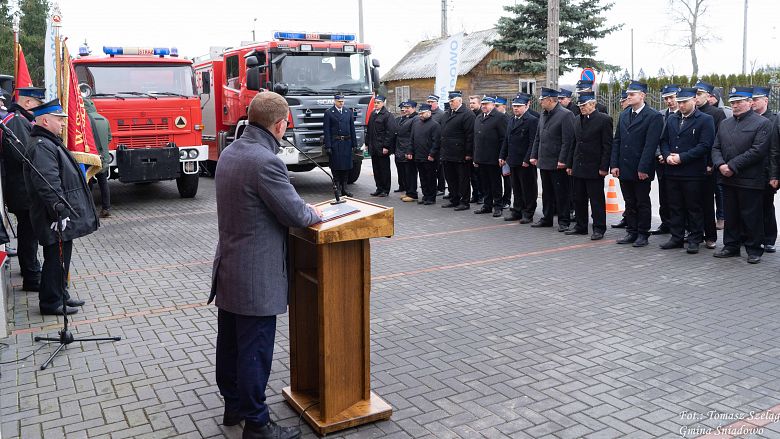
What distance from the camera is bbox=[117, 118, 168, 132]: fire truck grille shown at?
12766 millimetres

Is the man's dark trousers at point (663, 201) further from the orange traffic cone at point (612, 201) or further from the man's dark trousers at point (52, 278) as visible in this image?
the man's dark trousers at point (52, 278)

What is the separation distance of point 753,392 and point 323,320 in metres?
2.84

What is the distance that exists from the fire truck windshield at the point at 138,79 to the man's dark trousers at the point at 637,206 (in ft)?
28.4

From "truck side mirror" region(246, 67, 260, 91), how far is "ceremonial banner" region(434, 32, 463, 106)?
479 centimetres

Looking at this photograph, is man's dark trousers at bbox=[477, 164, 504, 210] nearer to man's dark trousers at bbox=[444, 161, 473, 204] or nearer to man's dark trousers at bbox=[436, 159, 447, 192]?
man's dark trousers at bbox=[444, 161, 473, 204]

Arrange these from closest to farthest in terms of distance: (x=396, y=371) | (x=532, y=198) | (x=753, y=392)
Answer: (x=753, y=392) → (x=396, y=371) → (x=532, y=198)

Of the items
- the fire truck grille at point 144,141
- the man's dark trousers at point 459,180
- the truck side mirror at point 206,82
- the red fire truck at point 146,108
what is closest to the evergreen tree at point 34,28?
the truck side mirror at point 206,82

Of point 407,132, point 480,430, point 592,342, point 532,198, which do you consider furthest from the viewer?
point 407,132

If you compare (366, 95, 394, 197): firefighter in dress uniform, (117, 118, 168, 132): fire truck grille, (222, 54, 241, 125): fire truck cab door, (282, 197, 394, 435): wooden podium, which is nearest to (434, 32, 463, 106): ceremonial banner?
(366, 95, 394, 197): firefighter in dress uniform

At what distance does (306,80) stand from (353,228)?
11.3 m

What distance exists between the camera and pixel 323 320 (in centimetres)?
386

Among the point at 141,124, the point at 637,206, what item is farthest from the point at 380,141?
the point at 637,206

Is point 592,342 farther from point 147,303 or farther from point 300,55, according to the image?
point 300,55

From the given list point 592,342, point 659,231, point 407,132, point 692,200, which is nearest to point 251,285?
point 592,342
